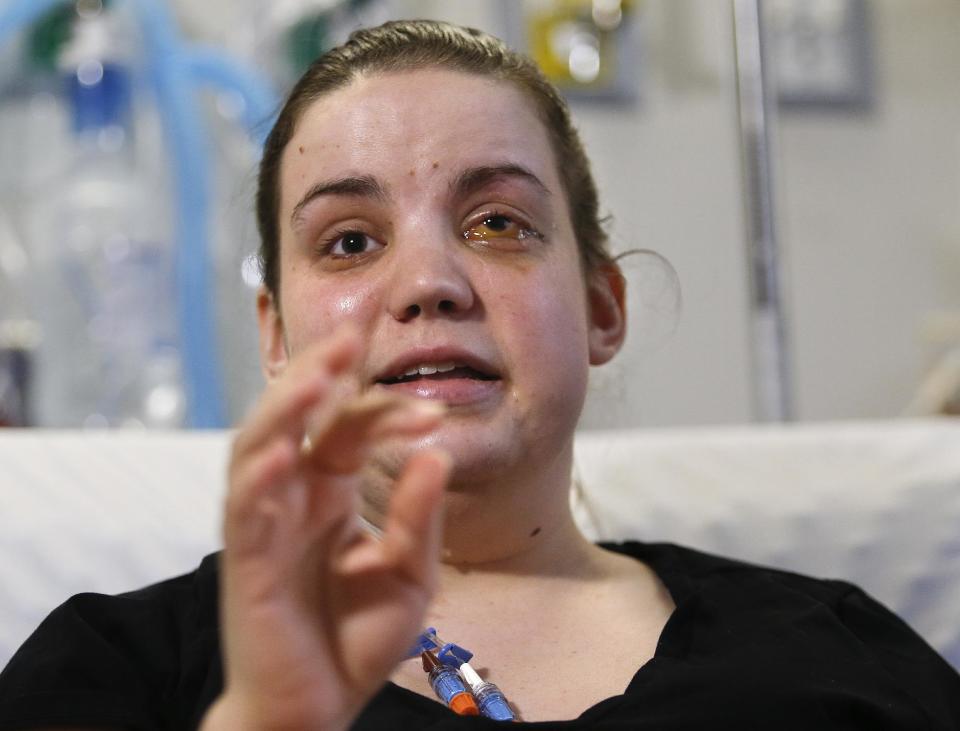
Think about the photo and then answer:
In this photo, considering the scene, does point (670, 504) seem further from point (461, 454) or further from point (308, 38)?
point (308, 38)

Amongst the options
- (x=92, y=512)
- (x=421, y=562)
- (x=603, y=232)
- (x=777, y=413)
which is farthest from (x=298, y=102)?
(x=777, y=413)

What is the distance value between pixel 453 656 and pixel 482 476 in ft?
0.40

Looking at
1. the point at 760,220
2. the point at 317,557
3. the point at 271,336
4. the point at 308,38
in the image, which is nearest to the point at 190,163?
the point at 308,38

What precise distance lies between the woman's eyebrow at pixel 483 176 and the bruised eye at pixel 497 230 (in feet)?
0.09

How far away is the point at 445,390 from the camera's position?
77 centimetres

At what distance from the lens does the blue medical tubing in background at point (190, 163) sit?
5.22 feet

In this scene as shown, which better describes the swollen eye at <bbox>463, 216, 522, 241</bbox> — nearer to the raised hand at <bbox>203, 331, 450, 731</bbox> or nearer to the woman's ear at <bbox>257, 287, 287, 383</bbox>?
the woman's ear at <bbox>257, 287, 287, 383</bbox>

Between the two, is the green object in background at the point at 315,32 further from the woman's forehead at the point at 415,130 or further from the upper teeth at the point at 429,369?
the upper teeth at the point at 429,369

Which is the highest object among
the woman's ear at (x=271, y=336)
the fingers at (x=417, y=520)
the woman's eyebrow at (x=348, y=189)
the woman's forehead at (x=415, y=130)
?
the woman's forehead at (x=415, y=130)

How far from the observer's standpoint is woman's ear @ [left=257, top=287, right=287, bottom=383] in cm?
100

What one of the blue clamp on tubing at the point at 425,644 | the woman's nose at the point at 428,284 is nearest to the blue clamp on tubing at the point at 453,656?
the blue clamp on tubing at the point at 425,644

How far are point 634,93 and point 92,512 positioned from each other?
1.21m

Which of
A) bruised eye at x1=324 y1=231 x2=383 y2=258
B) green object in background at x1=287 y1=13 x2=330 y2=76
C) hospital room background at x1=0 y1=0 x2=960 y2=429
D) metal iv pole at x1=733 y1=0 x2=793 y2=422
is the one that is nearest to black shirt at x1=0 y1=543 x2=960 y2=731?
bruised eye at x1=324 y1=231 x2=383 y2=258

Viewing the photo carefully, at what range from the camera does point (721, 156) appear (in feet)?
6.56
